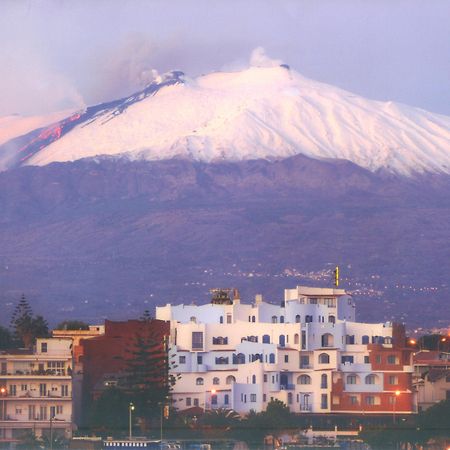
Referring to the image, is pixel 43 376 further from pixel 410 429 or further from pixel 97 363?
pixel 410 429

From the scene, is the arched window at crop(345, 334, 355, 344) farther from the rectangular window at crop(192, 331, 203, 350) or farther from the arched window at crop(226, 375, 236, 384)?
the arched window at crop(226, 375, 236, 384)

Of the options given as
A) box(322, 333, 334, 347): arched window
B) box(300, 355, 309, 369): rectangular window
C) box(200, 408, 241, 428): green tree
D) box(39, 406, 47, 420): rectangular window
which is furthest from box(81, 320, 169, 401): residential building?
box(322, 333, 334, 347): arched window

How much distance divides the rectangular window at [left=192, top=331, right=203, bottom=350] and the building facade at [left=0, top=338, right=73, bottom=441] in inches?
387

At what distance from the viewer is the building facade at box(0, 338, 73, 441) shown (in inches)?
3962

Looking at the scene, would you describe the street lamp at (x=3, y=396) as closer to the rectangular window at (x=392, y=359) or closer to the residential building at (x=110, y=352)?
the residential building at (x=110, y=352)

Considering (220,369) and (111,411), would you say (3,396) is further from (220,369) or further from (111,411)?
(220,369)

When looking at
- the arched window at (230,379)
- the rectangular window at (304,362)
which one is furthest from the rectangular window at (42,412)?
the rectangular window at (304,362)

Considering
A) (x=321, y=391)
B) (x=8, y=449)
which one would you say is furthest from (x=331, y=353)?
(x=8, y=449)

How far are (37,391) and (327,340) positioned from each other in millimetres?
19532

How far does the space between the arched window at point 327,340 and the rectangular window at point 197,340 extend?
227 inches

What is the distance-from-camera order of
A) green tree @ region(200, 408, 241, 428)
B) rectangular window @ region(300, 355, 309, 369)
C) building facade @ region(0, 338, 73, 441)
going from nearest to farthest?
Result: 1. building facade @ region(0, 338, 73, 441)
2. green tree @ region(200, 408, 241, 428)
3. rectangular window @ region(300, 355, 309, 369)

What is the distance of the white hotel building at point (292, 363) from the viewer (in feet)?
366

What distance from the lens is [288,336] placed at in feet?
390

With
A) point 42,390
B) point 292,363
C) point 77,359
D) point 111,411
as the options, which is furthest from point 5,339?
point 111,411
